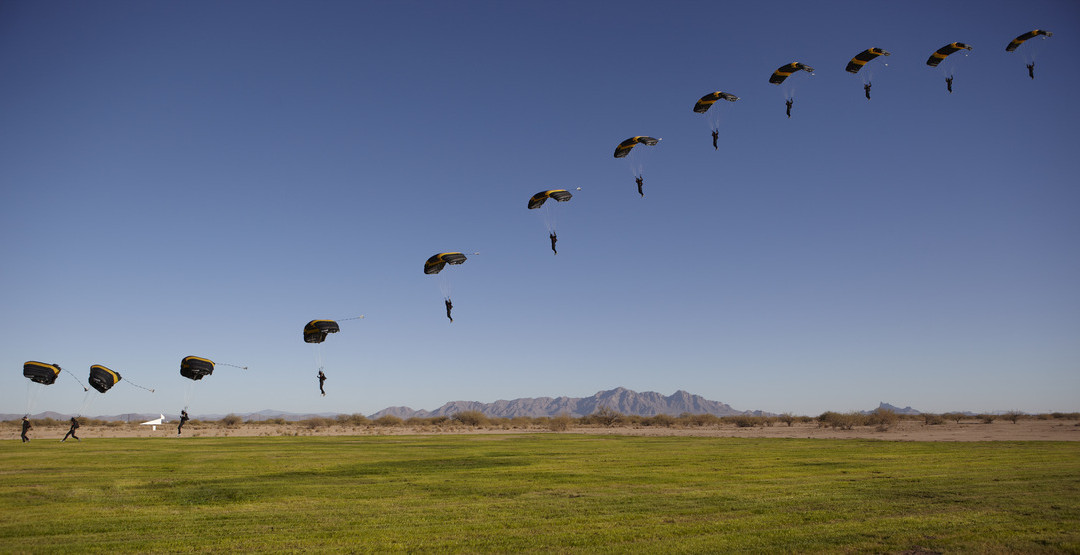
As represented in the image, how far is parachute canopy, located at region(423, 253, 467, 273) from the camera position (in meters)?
31.2

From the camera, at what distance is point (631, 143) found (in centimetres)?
3062

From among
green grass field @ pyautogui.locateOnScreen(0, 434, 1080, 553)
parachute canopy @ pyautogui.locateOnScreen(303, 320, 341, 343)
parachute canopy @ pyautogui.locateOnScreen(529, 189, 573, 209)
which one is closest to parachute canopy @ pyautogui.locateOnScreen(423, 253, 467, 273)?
parachute canopy @ pyautogui.locateOnScreen(529, 189, 573, 209)

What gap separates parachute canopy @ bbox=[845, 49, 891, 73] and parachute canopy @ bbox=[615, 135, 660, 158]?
38.6 ft

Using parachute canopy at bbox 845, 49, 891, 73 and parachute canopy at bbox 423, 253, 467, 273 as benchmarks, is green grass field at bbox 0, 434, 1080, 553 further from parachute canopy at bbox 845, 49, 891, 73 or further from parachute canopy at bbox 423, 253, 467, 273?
parachute canopy at bbox 845, 49, 891, 73

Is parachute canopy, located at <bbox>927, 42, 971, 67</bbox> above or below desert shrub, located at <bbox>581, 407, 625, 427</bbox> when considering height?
above

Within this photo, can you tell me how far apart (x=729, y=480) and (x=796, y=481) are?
100 inches

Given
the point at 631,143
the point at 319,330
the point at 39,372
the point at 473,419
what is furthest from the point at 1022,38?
the point at 473,419

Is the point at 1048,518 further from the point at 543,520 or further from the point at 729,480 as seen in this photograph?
the point at 543,520

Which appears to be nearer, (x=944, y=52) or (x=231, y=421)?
(x=944, y=52)

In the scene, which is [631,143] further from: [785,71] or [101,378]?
[101,378]

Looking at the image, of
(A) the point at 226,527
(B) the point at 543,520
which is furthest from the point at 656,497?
(A) the point at 226,527

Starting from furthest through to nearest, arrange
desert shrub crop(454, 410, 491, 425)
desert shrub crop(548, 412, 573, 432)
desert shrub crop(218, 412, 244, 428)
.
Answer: desert shrub crop(454, 410, 491, 425) < desert shrub crop(218, 412, 244, 428) < desert shrub crop(548, 412, 573, 432)

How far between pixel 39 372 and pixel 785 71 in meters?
50.4

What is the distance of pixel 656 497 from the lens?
18812 millimetres
